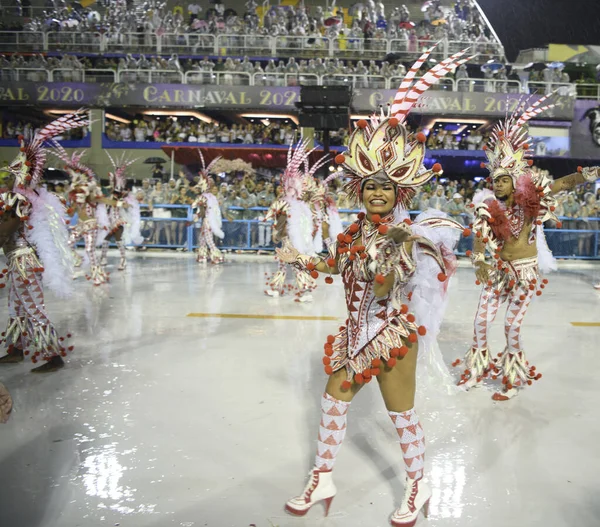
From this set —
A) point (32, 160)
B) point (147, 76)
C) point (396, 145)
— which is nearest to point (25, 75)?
point (147, 76)

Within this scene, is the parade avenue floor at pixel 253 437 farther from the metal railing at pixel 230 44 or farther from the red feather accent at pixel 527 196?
the metal railing at pixel 230 44

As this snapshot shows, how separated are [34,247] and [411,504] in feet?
13.1

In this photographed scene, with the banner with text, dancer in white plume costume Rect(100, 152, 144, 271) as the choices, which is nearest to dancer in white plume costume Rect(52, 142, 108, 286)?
dancer in white plume costume Rect(100, 152, 144, 271)

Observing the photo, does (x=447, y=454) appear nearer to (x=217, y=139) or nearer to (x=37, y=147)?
(x=37, y=147)

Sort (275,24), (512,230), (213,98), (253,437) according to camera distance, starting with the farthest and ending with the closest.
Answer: (275,24)
(213,98)
(512,230)
(253,437)

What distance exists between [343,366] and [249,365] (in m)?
2.94

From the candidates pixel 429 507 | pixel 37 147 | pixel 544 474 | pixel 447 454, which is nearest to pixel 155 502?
pixel 429 507

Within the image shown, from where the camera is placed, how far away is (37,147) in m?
5.59

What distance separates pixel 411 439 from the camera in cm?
315

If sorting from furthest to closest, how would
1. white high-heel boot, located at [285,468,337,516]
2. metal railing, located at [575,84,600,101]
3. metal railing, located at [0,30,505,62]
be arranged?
1. metal railing, located at [0,30,505,62]
2. metal railing, located at [575,84,600,101]
3. white high-heel boot, located at [285,468,337,516]

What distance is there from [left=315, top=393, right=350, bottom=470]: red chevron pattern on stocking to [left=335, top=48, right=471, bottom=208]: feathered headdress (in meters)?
1.09

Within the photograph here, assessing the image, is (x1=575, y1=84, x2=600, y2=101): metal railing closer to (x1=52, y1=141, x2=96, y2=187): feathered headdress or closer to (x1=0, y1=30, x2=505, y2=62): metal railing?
(x1=0, y1=30, x2=505, y2=62): metal railing

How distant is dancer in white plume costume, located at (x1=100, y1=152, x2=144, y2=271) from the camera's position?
11.7 m

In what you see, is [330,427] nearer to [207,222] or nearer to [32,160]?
[32,160]
